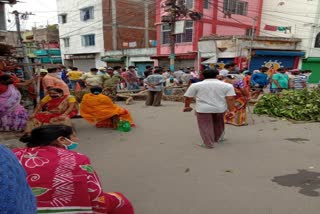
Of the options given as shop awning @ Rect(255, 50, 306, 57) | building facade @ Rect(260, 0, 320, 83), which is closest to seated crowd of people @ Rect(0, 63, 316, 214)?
shop awning @ Rect(255, 50, 306, 57)

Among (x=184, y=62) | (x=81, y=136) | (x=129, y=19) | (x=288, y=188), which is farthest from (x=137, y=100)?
(x=129, y=19)

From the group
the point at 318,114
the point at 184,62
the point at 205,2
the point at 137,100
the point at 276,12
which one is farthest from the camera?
the point at 276,12

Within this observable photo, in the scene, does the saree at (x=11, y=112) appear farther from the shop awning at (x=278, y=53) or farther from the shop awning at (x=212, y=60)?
the shop awning at (x=278, y=53)

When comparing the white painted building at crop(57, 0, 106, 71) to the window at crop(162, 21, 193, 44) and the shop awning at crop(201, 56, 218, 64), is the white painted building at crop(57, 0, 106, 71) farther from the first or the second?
the shop awning at crop(201, 56, 218, 64)

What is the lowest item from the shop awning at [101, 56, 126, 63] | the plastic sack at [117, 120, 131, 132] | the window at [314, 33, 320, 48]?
the plastic sack at [117, 120, 131, 132]

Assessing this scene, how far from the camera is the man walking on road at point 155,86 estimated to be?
29.9 feet

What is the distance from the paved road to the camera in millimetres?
2775

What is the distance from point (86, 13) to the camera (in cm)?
2852

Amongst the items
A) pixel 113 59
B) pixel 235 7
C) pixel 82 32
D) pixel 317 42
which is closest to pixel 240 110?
pixel 235 7

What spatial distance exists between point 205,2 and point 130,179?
1951cm

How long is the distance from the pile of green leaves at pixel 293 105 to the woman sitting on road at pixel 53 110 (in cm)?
525

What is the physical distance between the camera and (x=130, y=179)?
3387 mm

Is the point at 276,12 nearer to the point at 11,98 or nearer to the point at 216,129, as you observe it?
the point at 216,129

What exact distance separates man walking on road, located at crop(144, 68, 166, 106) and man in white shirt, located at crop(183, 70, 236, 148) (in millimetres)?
4566
